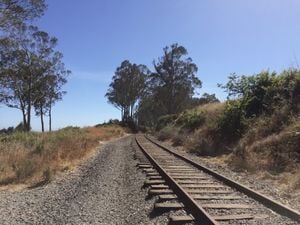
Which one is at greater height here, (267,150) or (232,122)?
(232,122)

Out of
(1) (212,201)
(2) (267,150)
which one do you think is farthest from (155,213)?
(2) (267,150)

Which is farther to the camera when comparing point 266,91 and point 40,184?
point 266,91

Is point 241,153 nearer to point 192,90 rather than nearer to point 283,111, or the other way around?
point 283,111

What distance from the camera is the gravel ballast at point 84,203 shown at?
7.99 meters

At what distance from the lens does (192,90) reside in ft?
265

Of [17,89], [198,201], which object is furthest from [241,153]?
[17,89]

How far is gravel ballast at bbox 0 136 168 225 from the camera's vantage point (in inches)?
315

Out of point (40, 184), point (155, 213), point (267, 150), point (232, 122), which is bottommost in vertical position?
point (155, 213)

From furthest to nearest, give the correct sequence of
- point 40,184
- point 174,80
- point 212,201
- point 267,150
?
point 174,80
point 267,150
point 40,184
point 212,201

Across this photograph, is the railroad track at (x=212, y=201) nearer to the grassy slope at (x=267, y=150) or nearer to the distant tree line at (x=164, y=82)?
the grassy slope at (x=267, y=150)

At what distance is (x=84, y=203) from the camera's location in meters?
9.41

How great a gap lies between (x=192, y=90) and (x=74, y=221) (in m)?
73.8

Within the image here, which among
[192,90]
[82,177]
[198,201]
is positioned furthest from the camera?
[192,90]

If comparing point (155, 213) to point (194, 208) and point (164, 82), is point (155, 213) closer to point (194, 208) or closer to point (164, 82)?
point (194, 208)
